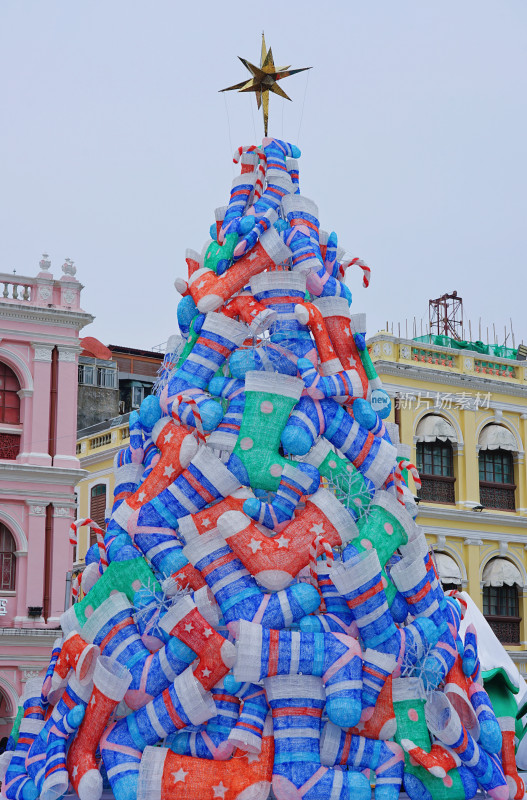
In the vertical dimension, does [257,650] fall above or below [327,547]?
below

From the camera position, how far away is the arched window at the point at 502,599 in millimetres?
29875

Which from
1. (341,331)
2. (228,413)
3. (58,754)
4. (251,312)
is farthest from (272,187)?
(58,754)

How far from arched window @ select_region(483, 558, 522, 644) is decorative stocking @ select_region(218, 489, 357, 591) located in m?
23.3

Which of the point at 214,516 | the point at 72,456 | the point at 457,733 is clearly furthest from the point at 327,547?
the point at 72,456

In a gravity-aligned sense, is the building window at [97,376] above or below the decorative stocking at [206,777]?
above

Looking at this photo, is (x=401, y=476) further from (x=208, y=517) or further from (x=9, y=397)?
(x=9, y=397)

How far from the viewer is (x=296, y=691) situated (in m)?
7.02

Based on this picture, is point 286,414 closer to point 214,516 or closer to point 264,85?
point 214,516

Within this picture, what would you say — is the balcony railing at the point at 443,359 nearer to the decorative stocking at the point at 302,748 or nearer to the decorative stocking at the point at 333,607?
the decorative stocking at the point at 333,607

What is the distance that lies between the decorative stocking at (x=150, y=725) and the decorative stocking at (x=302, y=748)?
447 mm

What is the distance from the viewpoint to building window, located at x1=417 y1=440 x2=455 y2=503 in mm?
29812

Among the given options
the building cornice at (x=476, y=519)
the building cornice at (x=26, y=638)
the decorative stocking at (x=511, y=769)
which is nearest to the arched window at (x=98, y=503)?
the building cornice at (x=26, y=638)

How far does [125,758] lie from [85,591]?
1.69 metres

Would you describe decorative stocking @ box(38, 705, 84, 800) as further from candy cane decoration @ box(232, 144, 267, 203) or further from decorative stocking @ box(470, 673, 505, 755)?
candy cane decoration @ box(232, 144, 267, 203)
